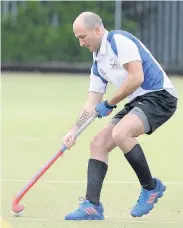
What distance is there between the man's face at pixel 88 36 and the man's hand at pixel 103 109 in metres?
0.41

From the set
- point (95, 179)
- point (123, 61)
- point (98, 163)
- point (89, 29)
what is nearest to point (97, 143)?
point (98, 163)

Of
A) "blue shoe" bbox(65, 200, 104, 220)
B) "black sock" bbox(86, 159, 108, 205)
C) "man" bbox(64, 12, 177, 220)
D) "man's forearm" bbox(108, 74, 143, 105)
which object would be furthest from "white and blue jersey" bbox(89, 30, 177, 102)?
"blue shoe" bbox(65, 200, 104, 220)

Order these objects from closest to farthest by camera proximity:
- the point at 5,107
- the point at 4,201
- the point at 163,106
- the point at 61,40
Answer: the point at 163,106
the point at 4,201
the point at 5,107
the point at 61,40

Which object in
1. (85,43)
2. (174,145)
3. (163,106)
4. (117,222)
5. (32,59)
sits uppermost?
(85,43)

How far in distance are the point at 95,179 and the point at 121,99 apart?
23.9 inches

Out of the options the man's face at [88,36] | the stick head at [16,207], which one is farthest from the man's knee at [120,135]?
the stick head at [16,207]

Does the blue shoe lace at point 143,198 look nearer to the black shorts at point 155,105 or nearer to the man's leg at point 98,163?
the man's leg at point 98,163

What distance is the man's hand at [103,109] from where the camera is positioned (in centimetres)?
663

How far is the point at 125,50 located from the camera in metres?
6.46

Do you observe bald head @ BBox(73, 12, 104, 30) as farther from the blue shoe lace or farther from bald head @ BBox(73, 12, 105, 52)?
the blue shoe lace

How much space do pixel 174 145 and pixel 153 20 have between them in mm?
13453

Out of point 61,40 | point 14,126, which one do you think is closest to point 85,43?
point 14,126

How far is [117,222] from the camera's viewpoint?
248 inches

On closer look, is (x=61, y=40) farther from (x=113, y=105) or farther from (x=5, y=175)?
(x=113, y=105)
